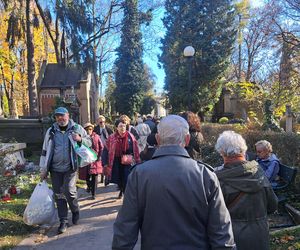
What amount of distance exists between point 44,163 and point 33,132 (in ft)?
38.2

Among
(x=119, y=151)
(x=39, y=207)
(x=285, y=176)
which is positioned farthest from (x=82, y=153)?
(x=285, y=176)

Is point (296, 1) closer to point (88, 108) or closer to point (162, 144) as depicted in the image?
point (162, 144)

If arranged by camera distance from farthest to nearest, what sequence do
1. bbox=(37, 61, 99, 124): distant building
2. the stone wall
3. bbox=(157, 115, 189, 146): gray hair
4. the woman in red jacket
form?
bbox=(37, 61, 99, 124): distant building, the stone wall, the woman in red jacket, bbox=(157, 115, 189, 146): gray hair

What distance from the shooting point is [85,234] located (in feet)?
20.3

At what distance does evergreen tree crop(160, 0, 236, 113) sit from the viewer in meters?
29.1

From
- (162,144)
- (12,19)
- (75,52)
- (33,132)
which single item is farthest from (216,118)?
(162,144)

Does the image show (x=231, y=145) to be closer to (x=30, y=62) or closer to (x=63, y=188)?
Answer: (x=63, y=188)

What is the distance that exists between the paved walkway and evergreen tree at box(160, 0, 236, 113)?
71.8 feet

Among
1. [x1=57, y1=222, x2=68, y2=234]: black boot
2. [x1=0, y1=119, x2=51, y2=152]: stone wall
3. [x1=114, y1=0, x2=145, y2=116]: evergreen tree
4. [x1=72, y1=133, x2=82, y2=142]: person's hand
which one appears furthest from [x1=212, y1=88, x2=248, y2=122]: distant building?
[x1=57, y1=222, x2=68, y2=234]: black boot

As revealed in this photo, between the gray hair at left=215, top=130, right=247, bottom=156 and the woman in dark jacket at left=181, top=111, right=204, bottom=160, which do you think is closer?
the gray hair at left=215, top=130, right=247, bottom=156

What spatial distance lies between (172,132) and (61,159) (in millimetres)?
4123

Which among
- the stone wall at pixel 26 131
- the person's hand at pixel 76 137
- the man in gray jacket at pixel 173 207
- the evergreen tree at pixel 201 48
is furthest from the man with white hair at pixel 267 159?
the evergreen tree at pixel 201 48

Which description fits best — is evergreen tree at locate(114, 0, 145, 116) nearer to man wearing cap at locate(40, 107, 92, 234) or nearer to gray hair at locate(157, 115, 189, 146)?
man wearing cap at locate(40, 107, 92, 234)

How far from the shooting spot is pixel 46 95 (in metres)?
43.8
